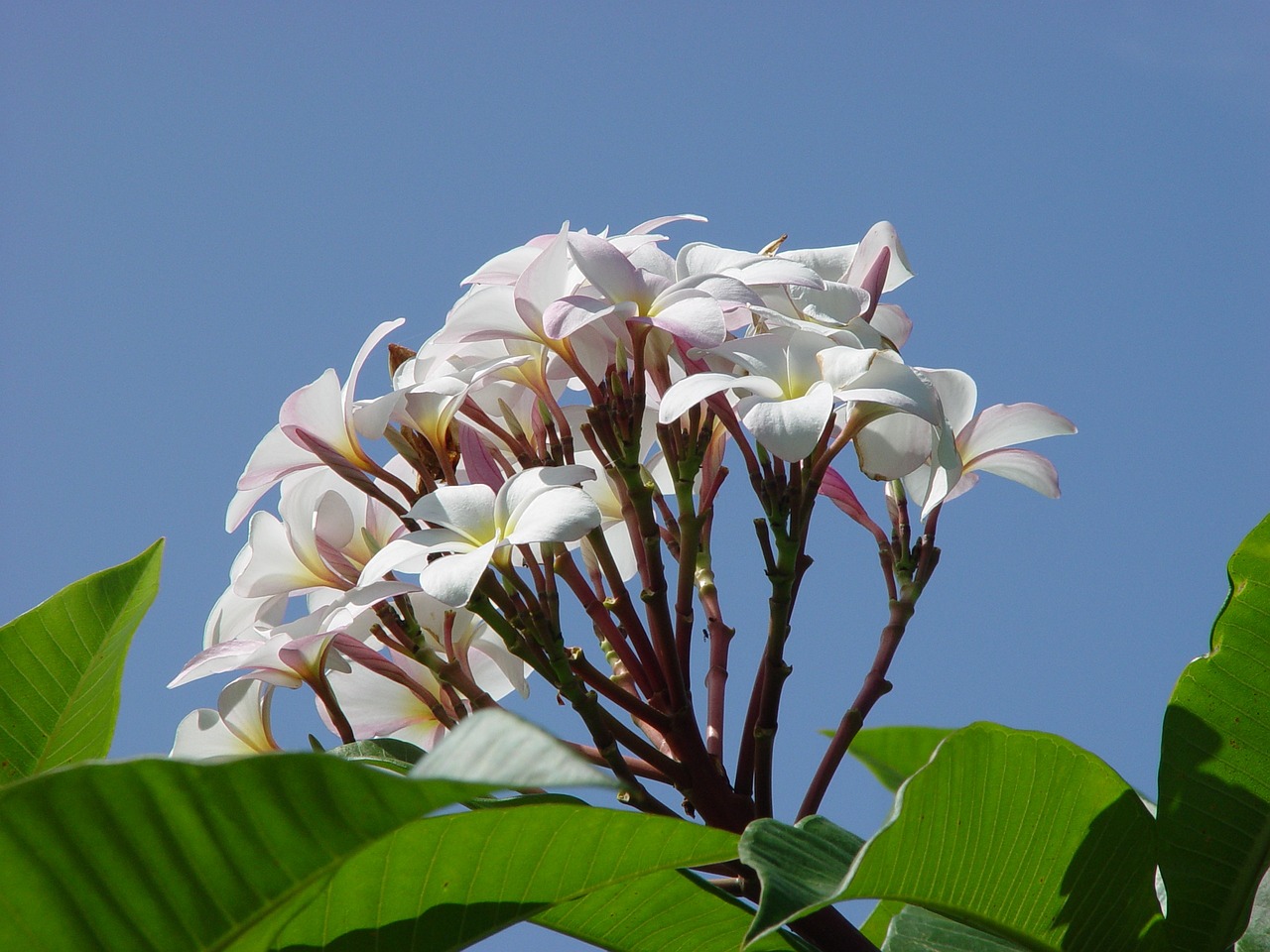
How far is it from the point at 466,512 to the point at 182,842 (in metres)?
0.29

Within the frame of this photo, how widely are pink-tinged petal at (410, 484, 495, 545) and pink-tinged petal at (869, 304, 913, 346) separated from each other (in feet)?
1.38

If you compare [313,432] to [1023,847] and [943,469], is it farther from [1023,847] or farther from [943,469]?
[1023,847]

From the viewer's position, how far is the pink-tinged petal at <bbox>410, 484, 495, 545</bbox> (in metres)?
0.79

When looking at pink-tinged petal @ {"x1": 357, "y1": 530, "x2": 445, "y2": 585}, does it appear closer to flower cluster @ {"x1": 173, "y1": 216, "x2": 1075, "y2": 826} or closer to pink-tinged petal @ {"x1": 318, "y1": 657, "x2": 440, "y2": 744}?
flower cluster @ {"x1": 173, "y1": 216, "x2": 1075, "y2": 826}

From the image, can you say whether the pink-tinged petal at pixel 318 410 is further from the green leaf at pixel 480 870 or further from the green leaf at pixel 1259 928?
the green leaf at pixel 1259 928

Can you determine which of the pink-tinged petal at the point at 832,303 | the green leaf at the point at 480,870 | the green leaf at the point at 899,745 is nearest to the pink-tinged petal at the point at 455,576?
the green leaf at the point at 480,870

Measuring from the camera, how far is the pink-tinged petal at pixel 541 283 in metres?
0.89

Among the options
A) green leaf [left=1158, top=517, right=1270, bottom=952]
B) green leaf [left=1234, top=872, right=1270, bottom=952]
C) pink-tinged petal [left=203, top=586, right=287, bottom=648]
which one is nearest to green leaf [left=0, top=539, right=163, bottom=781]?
pink-tinged petal [left=203, top=586, right=287, bottom=648]

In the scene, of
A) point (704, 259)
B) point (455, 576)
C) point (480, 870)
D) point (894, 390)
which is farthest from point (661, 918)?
point (704, 259)

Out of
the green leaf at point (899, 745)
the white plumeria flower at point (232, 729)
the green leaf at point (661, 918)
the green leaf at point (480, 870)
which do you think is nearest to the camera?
the green leaf at point (480, 870)

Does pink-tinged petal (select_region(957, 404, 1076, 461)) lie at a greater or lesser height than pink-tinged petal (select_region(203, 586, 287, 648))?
greater

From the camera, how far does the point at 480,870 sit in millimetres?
694

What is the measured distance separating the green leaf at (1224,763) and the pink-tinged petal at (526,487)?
47 cm

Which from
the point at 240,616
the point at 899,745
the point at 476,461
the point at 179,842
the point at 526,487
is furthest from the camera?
the point at 899,745
